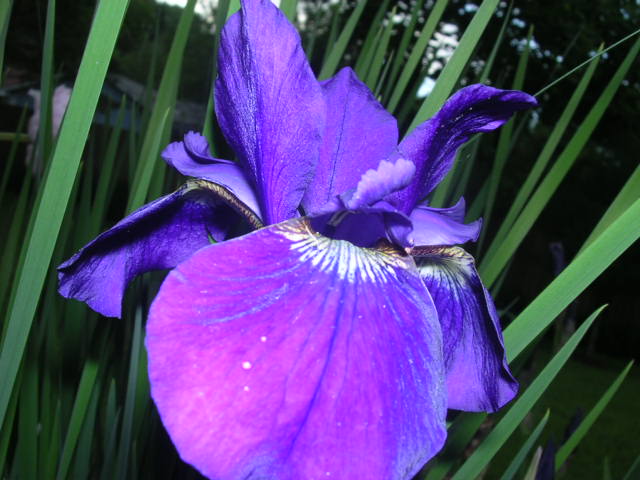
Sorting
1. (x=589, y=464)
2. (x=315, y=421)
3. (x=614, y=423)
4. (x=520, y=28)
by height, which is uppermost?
(x=520, y=28)

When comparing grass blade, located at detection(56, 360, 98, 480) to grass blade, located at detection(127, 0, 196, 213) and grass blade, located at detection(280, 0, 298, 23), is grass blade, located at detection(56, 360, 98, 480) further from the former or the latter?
grass blade, located at detection(280, 0, 298, 23)

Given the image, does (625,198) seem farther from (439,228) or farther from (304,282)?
(304,282)

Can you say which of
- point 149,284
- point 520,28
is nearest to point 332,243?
point 149,284

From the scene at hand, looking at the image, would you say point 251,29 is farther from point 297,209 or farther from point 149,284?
point 149,284

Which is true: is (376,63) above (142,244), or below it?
above

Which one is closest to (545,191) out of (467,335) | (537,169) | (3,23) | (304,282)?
(537,169)

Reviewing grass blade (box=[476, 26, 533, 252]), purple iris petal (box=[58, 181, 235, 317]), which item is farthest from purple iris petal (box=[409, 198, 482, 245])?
grass blade (box=[476, 26, 533, 252])

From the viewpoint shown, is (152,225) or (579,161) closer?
(152,225)
